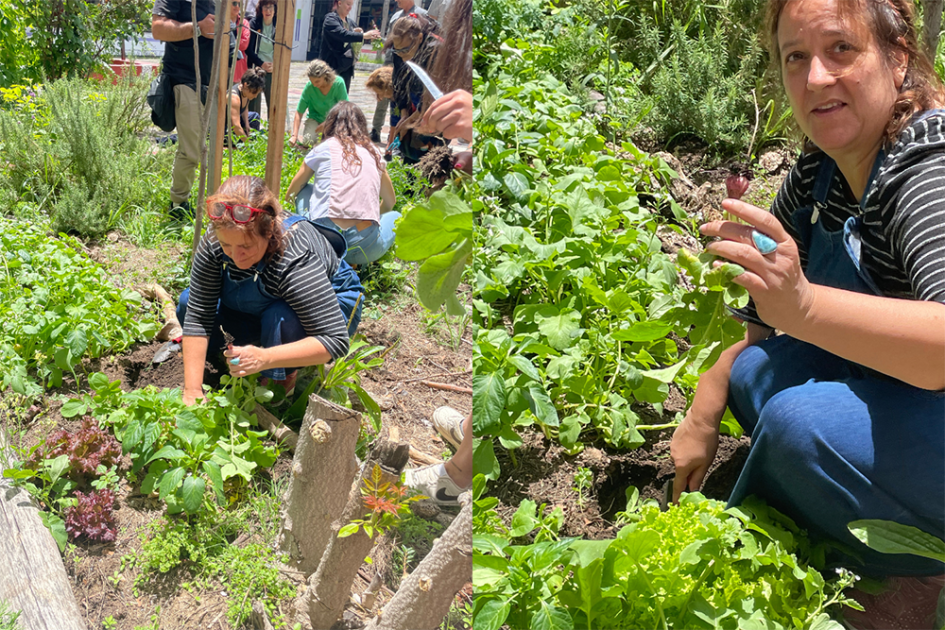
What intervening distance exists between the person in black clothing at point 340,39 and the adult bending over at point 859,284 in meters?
0.63

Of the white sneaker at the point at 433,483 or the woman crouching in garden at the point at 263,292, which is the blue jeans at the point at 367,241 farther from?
the white sneaker at the point at 433,483

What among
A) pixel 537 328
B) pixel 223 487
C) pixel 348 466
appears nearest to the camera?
pixel 348 466

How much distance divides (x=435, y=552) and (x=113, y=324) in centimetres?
130

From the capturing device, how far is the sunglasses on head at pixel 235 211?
1.30 m

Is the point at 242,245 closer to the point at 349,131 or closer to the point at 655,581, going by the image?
the point at 349,131

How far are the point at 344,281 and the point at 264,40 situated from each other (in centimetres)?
45

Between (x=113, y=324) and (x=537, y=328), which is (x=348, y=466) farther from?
(x=537, y=328)

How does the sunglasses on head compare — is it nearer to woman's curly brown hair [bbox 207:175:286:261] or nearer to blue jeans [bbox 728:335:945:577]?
woman's curly brown hair [bbox 207:175:286:261]

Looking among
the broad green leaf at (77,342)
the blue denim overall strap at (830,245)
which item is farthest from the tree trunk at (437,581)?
the broad green leaf at (77,342)

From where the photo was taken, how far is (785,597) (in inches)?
55.7

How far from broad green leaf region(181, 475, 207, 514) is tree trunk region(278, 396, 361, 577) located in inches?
10.7

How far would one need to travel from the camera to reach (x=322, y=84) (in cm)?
102

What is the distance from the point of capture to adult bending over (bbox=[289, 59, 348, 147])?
39.3 inches

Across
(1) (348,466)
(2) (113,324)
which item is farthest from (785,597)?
(2) (113,324)
